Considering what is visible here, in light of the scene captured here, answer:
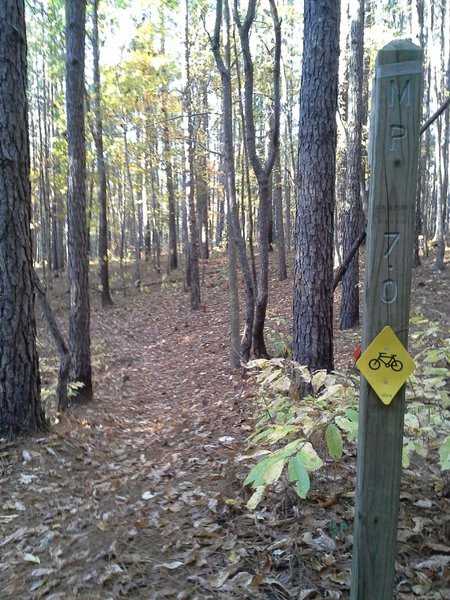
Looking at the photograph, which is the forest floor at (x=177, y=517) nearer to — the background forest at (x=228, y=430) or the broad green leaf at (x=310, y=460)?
the background forest at (x=228, y=430)

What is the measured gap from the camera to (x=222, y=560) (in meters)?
3.08

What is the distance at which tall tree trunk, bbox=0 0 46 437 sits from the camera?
16.1ft

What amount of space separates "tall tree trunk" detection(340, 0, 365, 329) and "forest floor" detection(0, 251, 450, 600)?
4.21 meters

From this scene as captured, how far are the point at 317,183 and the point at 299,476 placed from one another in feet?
14.2

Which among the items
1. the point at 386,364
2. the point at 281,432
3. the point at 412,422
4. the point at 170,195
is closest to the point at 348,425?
the point at 281,432

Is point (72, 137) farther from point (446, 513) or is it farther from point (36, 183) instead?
point (36, 183)

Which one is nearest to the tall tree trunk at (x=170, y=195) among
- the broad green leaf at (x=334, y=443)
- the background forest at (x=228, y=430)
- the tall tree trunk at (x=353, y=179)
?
the background forest at (x=228, y=430)

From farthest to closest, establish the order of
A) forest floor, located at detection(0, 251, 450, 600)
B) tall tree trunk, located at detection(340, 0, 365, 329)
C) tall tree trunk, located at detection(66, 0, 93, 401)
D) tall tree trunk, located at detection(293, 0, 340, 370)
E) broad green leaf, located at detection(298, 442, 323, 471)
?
tall tree trunk, located at detection(340, 0, 365, 329) < tall tree trunk, located at detection(66, 0, 93, 401) < tall tree trunk, located at detection(293, 0, 340, 370) < forest floor, located at detection(0, 251, 450, 600) < broad green leaf, located at detection(298, 442, 323, 471)

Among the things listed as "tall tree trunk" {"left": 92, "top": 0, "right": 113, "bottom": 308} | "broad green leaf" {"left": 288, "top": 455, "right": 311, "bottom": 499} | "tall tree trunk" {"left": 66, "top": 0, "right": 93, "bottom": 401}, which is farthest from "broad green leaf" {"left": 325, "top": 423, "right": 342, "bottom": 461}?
"tall tree trunk" {"left": 92, "top": 0, "right": 113, "bottom": 308}

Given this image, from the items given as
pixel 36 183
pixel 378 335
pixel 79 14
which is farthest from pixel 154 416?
pixel 36 183

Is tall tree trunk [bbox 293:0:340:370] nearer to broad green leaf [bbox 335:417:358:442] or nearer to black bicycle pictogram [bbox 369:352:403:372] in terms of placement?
broad green leaf [bbox 335:417:358:442]

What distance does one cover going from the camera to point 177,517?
3787 millimetres

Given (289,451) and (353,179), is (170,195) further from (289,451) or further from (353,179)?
(289,451)

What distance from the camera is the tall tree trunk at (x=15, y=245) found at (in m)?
4.91
